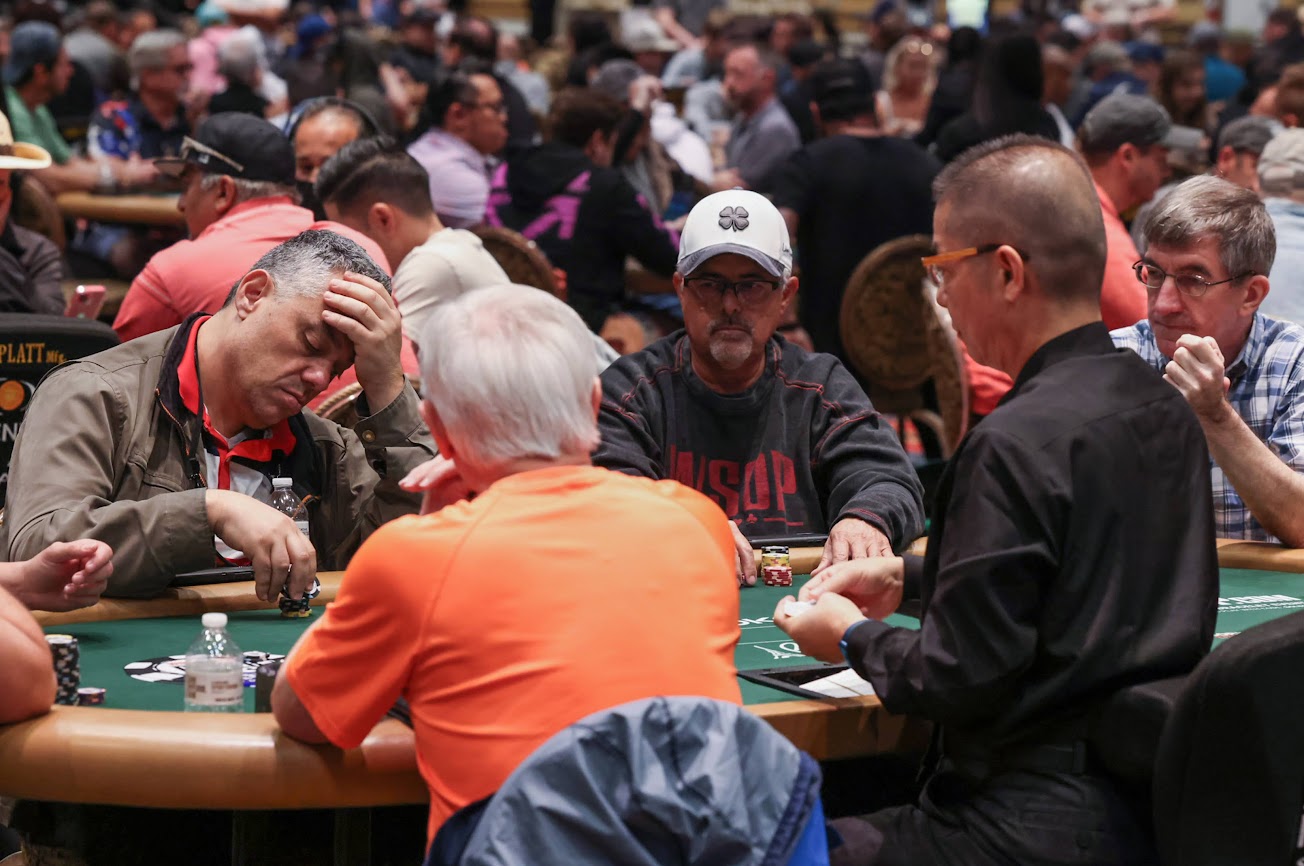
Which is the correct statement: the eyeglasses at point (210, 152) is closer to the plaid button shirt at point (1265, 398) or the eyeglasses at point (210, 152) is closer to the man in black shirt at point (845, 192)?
the plaid button shirt at point (1265, 398)

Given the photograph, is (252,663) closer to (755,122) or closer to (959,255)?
(959,255)

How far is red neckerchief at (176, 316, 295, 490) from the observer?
314 cm

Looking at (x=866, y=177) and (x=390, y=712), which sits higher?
(x=866, y=177)

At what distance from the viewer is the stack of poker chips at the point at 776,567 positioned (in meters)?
3.28

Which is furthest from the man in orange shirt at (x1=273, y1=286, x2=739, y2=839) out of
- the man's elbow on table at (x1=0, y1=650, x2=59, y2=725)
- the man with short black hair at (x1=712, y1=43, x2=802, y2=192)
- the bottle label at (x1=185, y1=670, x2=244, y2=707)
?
the man with short black hair at (x1=712, y1=43, x2=802, y2=192)

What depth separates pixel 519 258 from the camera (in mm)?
6426

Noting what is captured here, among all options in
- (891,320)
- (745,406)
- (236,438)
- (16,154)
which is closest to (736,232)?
(745,406)

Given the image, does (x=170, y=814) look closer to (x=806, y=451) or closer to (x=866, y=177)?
(x=806, y=451)

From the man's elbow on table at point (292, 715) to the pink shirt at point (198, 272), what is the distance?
270 cm

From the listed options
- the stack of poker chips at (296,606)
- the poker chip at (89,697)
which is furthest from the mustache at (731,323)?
the poker chip at (89,697)

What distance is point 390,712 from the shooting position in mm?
2318

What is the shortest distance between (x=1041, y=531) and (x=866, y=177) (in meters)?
5.70

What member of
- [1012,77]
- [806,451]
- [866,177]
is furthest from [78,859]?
[1012,77]

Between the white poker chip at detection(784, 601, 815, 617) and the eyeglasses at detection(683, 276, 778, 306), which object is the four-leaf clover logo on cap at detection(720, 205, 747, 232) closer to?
the eyeglasses at detection(683, 276, 778, 306)
